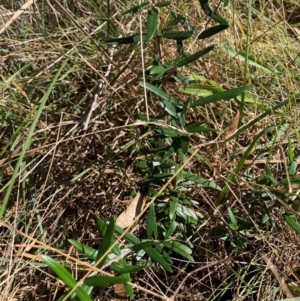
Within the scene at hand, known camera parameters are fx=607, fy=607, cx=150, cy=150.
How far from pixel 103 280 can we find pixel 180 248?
0.33 meters

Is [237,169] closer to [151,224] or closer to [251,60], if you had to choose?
A: [151,224]

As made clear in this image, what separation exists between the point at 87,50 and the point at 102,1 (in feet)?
0.69

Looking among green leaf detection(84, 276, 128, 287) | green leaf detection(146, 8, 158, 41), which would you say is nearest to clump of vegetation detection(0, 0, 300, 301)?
green leaf detection(146, 8, 158, 41)

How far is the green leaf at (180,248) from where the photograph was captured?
4.09 ft

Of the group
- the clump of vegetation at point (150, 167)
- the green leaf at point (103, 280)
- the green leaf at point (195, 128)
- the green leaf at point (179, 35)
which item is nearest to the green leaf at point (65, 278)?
the green leaf at point (103, 280)

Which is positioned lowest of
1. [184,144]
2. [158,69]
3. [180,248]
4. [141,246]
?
[180,248]

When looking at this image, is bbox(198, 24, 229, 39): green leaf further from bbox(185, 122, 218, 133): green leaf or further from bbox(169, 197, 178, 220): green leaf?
bbox(169, 197, 178, 220): green leaf

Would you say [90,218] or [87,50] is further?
[87,50]

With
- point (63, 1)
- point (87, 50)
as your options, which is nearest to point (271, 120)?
point (87, 50)

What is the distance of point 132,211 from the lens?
4.28 feet

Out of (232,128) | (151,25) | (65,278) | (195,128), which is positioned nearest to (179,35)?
(151,25)

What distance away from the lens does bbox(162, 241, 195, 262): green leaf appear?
4.09 feet

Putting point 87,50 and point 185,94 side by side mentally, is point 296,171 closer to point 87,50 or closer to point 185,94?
point 185,94

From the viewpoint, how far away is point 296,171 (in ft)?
4.62
